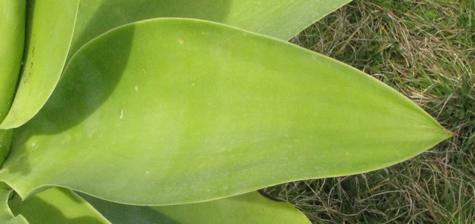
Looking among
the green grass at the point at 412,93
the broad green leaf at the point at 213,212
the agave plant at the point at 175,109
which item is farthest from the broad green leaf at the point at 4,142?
the green grass at the point at 412,93

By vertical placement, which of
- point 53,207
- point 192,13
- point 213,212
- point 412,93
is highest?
point 192,13

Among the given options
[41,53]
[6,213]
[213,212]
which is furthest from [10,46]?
[213,212]

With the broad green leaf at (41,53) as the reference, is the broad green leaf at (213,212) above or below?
below

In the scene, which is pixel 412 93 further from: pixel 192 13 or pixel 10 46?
pixel 10 46

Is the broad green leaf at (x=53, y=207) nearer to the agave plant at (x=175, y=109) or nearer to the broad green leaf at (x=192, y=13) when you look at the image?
the agave plant at (x=175, y=109)

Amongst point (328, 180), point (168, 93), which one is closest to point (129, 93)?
point (168, 93)
